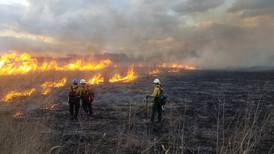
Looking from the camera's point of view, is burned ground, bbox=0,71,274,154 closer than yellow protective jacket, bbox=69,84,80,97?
Yes

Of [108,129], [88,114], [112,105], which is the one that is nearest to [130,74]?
[112,105]

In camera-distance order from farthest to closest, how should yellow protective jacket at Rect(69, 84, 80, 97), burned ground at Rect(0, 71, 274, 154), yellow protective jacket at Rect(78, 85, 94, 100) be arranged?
yellow protective jacket at Rect(78, 85, 94, 100) < yellow protective jacket at Rect(69, 84, 80, 97) < burned ground at Rect(0, 71, 274, 154)

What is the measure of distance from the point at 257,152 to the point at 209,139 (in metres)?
4.44

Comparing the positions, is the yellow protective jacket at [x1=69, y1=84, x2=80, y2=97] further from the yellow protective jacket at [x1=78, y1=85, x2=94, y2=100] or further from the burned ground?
the burned ground

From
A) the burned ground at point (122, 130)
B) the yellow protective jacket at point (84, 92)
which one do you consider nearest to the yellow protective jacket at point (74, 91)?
the yellow protective jacket at point (84, 92)

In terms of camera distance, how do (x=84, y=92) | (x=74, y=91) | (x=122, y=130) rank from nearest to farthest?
(x=122, y=130), (x=74, y=91), (x=84, y=92)

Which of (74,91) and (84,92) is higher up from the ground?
(74,91)

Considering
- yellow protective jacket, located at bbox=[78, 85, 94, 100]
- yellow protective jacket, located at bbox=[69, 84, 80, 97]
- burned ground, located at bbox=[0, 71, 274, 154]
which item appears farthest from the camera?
yellow protective jacket, located at bbox=[78, 85, 94, 100]

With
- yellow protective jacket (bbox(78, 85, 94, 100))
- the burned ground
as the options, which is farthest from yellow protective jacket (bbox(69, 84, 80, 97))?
the burned ground

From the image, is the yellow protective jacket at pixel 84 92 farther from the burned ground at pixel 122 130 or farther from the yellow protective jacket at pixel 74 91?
the burned ground at pixel 122 130

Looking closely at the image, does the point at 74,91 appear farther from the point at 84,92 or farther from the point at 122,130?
the point at 122,130

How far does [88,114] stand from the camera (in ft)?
98.6

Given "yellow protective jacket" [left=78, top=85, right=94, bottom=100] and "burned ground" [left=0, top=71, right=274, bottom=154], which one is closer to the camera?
"burned ground" [left=0, top=71, right=274, bottom=154]

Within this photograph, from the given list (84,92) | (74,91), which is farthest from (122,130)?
(84,92)
